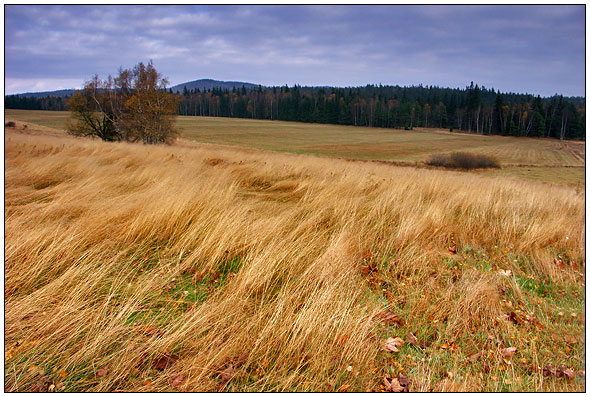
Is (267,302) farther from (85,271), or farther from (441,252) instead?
(441,252)

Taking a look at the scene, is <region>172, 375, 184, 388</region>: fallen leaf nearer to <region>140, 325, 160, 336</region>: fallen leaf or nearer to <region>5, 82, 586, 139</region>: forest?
<region>140, 325, 160, 336</region>: fallen leaf

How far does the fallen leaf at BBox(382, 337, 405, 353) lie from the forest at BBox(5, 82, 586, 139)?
351ft

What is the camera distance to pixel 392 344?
223cm

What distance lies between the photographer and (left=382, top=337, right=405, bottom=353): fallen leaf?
2182 millimetres

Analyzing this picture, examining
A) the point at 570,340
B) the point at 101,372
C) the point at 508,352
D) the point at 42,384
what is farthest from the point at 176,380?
the point at 570,340

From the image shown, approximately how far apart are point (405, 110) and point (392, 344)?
124m

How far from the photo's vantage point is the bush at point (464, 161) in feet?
143

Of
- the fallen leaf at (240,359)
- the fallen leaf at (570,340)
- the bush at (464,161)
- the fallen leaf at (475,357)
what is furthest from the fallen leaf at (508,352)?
the bush at (464,161)

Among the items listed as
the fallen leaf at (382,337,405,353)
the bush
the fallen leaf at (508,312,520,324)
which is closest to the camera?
the fallen leaf at (382,337,405,353)

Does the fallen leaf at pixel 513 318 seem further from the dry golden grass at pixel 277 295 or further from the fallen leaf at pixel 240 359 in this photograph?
the fallen leaf at pixel 240 359

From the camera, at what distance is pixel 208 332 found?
84.2 inches

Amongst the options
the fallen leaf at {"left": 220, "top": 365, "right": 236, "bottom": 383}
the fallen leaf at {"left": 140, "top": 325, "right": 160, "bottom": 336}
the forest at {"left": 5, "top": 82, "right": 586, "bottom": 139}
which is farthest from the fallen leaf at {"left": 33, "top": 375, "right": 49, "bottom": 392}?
the forest at {"left": 5, "top": 82, "right": 586, "bottom": 139}

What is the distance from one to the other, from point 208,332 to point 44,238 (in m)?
1.95

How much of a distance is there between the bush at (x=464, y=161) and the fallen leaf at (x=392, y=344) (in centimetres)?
4584
